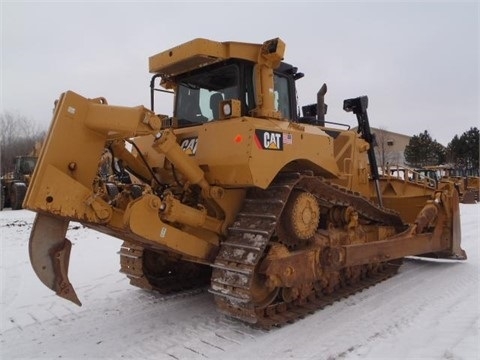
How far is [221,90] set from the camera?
5156 millimetres

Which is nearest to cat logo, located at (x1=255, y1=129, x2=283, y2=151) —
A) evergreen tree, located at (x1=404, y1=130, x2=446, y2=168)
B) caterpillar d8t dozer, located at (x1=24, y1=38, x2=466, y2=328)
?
caterpillar d8t dozer, located at (x1=24, y1=38, x2=466, y2=328)

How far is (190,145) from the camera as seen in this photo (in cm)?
483

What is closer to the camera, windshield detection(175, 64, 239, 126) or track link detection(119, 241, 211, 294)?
windshield detection(175, 64, 239, 126)

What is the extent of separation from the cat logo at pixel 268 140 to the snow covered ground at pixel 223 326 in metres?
1.87

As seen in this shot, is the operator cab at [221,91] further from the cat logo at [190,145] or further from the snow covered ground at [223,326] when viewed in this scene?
the snow covered ground at [223,326]

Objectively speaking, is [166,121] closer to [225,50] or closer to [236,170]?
[225,50]

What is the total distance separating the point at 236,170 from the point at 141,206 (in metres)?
0.99

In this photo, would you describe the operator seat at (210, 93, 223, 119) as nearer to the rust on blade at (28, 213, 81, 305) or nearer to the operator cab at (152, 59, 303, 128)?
the operator cab at (152, 59, 303, 128)

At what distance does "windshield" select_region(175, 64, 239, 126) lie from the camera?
16.5 ft

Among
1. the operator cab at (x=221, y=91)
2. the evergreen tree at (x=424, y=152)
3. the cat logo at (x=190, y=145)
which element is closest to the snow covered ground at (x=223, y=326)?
the cat logo at (x=190, y=145)

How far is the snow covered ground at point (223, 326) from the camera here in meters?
3.98

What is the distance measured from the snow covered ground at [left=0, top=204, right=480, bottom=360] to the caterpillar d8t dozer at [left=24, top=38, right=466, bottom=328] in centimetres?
29

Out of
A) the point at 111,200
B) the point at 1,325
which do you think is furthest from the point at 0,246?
the point at 111,200

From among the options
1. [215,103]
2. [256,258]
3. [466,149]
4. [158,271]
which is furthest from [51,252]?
[466,149]
